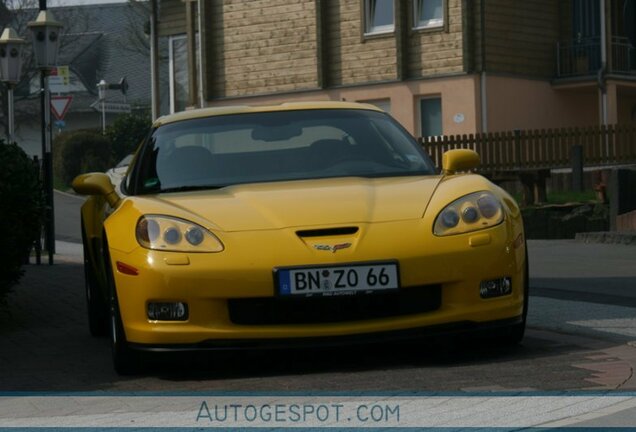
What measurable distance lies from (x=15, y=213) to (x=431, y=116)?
2986 centimetres

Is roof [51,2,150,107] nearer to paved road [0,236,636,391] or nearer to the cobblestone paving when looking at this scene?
paved road [0,236,636,391]

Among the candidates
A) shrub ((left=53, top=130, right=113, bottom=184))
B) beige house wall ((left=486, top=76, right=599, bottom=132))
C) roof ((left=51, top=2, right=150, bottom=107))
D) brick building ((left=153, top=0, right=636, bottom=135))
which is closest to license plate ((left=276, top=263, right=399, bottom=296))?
brick building ((left=153, top=0, right=636, bottom=135))

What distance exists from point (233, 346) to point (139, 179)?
1.73 metres

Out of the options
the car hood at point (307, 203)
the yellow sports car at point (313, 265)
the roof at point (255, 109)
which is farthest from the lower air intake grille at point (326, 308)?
the roof at point (255, 109)

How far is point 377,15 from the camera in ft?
135

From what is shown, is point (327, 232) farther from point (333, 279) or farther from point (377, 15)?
point (377, 15)

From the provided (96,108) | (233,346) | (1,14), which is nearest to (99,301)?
(233,346)

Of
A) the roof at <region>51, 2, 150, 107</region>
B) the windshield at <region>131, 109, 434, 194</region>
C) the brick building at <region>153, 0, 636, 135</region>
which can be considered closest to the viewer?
the windshield at <region>131, 109, 434, 194</region>

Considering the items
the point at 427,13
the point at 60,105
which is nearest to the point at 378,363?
the point at 60,105

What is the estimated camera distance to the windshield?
28.7ft

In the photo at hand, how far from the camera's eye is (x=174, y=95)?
5159 centimetres

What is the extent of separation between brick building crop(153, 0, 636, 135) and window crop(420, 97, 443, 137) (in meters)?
0.03

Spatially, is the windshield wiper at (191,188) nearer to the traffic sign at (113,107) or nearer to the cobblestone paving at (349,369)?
the cobblestone paving at (349,369)

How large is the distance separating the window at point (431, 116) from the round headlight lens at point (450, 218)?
32002mm
